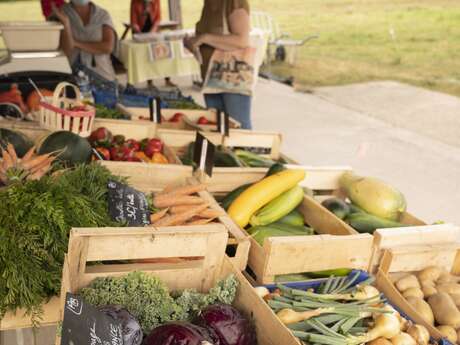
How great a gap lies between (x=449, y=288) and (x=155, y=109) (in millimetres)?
2314

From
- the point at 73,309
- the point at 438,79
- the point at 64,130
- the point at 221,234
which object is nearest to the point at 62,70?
the point at 64,130

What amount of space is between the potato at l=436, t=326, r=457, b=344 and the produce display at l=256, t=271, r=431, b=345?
→ 0.38 feet

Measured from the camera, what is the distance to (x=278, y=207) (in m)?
2.63

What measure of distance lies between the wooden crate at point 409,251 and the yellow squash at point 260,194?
587 mm

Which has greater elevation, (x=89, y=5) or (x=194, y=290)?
(x=89, y=5)

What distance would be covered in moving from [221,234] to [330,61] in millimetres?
13650

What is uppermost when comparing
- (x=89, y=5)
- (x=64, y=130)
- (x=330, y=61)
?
(x=89, y=5)

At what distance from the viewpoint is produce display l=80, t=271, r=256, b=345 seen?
1536mm

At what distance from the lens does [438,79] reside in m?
12.4

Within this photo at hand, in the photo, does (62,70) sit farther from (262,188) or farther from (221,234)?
(221,234)

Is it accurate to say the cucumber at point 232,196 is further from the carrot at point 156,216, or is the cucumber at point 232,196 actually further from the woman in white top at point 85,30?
the woman in white top at point 85,30

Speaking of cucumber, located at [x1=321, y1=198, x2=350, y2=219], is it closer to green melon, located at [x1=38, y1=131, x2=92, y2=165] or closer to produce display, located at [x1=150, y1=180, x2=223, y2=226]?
produce display, located at [x1=150, y1=180, x2=223, y2=226]

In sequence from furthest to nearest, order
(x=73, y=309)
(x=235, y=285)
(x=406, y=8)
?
(x=406, y=8) → (x=235, y=285) → (x=73, y=309)

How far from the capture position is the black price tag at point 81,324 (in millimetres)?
1297
